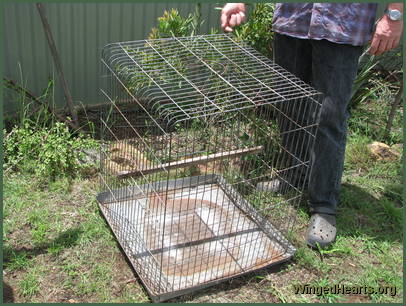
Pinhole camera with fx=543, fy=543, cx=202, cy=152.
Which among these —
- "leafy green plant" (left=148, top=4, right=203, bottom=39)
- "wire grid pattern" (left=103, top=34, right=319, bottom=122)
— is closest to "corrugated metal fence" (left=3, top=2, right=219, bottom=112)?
"leafy green plant" (left=148, top=4, right=203, bottom=39)

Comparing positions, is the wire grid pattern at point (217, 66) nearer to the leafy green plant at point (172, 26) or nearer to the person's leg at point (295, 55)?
the person's leg at point (295, 55)

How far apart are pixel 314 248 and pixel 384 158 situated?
49.8 inches

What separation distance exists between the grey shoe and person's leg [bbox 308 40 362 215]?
44 millimetres

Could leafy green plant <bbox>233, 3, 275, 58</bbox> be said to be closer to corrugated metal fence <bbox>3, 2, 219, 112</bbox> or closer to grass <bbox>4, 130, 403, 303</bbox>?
corrugated metal fence <bbox>3, 2, 219, 112</bbox>

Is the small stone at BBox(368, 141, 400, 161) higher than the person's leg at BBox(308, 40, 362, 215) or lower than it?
lower

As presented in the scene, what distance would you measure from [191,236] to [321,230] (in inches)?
29.9

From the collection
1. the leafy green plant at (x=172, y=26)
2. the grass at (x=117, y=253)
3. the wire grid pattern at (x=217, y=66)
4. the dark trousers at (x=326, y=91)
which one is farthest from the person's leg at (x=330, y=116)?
the leafy green plant at (x=172, y=26)

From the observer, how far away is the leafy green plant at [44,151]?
11.5ft

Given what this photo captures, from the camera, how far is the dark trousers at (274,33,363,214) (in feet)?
9.52

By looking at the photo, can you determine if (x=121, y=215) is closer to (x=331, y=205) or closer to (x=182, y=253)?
(x=182, y=253)

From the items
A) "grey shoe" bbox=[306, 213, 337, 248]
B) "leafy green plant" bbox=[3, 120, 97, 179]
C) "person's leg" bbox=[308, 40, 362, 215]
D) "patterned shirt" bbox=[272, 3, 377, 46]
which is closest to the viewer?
"patterned shirt" bbox=[272, 3, 377, 46]

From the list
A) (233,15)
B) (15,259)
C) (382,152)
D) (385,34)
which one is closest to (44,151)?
(15,259)

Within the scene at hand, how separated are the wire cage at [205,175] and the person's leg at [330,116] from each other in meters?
0.10

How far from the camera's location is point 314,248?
314cm
